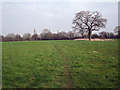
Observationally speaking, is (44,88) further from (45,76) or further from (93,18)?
(93,18)

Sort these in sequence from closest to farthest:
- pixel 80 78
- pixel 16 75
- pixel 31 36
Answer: pixel 80 78, pixel 16 75, pixel 31 36

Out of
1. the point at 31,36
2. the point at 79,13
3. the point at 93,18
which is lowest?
the point at 31,36

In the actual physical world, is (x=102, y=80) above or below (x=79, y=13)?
below

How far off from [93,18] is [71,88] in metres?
40.6

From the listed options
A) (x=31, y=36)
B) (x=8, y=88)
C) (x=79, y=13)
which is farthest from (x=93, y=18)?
(x=31, y=36)

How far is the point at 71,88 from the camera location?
4.77 m

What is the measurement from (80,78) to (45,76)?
230 cm

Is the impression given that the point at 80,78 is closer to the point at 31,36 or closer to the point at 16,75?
the point at 16,75

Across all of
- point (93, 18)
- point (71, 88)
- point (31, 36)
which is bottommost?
point (71, 88)

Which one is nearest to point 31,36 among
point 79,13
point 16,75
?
point 79,13

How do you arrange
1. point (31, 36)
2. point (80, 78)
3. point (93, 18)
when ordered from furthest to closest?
point (31, 36)
point (93, 18)
point (80, 78)

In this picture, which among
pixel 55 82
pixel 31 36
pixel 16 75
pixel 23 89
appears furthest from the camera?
pixel 31 36

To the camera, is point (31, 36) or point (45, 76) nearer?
point (45, 76)

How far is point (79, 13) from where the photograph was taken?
135 ft
